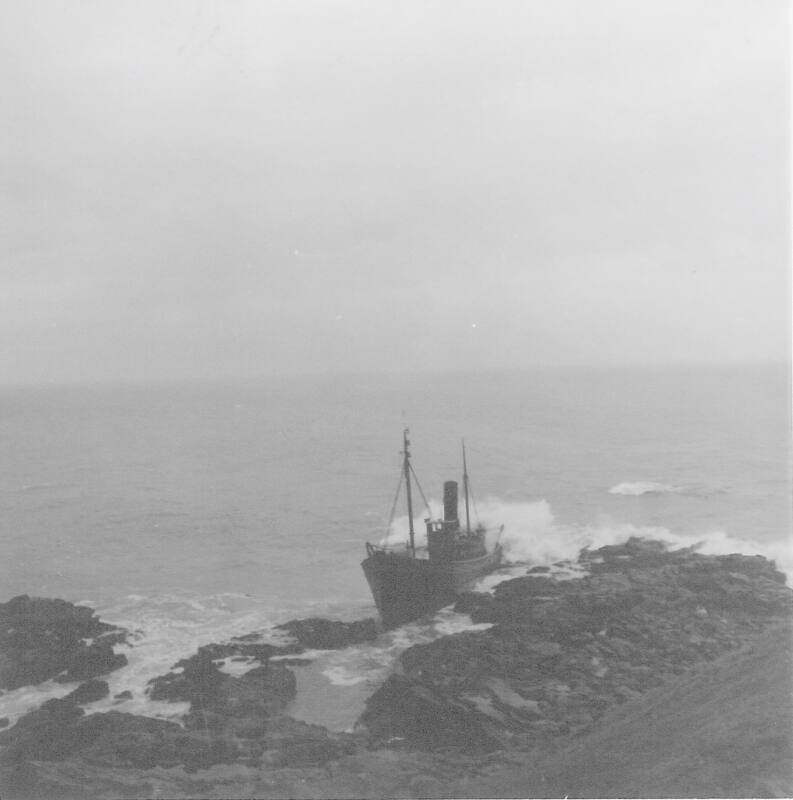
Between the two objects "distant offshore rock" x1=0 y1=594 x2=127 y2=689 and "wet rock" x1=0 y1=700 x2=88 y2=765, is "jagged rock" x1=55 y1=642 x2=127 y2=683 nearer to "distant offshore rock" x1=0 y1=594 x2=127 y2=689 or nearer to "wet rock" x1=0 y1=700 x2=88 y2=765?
"distant offshore rock" x1=0 y1=594 x2=127 y2=689

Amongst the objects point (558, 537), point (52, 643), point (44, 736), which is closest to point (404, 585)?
point (52, 643)

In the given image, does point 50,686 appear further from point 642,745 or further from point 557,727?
point 642,745

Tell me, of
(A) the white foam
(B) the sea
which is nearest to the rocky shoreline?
(B) the sea

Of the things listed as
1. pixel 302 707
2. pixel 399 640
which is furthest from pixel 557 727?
pixel 399 640

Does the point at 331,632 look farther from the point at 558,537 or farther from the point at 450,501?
the point at 558,537

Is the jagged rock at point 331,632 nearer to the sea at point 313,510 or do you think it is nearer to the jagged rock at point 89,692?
the sea at point 313,510

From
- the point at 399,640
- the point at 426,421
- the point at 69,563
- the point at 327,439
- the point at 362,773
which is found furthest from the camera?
the point at 426,421
